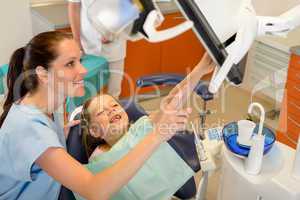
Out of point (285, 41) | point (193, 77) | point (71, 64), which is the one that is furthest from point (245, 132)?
point (285, 41)

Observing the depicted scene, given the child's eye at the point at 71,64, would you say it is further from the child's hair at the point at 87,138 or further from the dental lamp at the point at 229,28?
the dental lamp at the point at 229,28

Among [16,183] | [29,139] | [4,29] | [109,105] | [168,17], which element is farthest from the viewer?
[4,29]

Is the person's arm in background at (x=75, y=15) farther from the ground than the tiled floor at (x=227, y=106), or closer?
farther from the ground

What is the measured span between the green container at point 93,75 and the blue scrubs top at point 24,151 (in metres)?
1.11

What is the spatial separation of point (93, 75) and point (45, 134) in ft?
4.40

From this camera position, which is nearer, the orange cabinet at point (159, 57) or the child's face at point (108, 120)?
the child's face at point (108, 120)

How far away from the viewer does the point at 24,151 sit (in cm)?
115

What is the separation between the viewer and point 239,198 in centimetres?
117

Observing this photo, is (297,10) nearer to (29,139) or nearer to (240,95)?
(29,139)

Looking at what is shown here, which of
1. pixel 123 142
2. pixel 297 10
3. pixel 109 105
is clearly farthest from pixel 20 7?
pixel 297 10

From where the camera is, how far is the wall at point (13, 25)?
2.56 metres

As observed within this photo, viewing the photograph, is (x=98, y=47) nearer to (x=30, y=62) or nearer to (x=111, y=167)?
(x=30, y=62)

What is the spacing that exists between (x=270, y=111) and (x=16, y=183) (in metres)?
2.14

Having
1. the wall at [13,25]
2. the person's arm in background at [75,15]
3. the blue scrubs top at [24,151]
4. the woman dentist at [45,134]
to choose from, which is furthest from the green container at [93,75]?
the blue scrubs top at [24,151]
